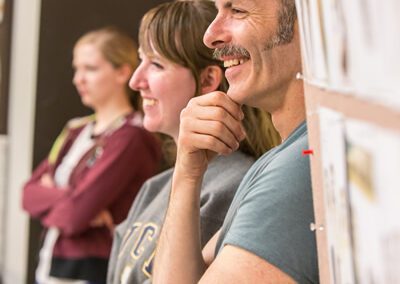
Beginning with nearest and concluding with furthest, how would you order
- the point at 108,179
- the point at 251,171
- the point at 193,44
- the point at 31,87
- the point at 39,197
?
1. the point at 251,171
2. the point at 193,44
3. the point at 108,179
4. the point at 39,197
5. the point at 31,87

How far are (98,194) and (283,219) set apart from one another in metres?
1.74

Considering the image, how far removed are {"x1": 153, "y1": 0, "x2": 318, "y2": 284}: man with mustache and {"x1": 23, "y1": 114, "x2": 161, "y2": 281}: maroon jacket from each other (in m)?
1.32

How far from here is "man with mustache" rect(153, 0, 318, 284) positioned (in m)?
0.98

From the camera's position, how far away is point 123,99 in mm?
2877

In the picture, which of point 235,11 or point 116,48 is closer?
point 235,11

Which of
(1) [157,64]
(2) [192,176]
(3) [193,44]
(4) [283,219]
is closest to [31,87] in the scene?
(1) [157,64]

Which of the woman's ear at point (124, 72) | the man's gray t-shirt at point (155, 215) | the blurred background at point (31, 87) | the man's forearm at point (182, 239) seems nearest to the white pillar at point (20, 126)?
the blurred background at point (31, 87)

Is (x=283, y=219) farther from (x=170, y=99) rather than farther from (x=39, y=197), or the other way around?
(x=39, y=197)

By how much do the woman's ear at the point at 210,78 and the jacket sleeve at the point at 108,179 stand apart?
1.01m

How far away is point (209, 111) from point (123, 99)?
1643 millimetres

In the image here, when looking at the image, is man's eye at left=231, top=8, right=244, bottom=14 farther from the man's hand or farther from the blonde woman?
the blonde woman

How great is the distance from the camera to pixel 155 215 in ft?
5.47

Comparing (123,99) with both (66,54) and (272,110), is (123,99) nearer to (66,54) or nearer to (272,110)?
(66,54)

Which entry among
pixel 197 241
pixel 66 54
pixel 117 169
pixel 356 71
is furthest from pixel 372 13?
pixel 66 54
